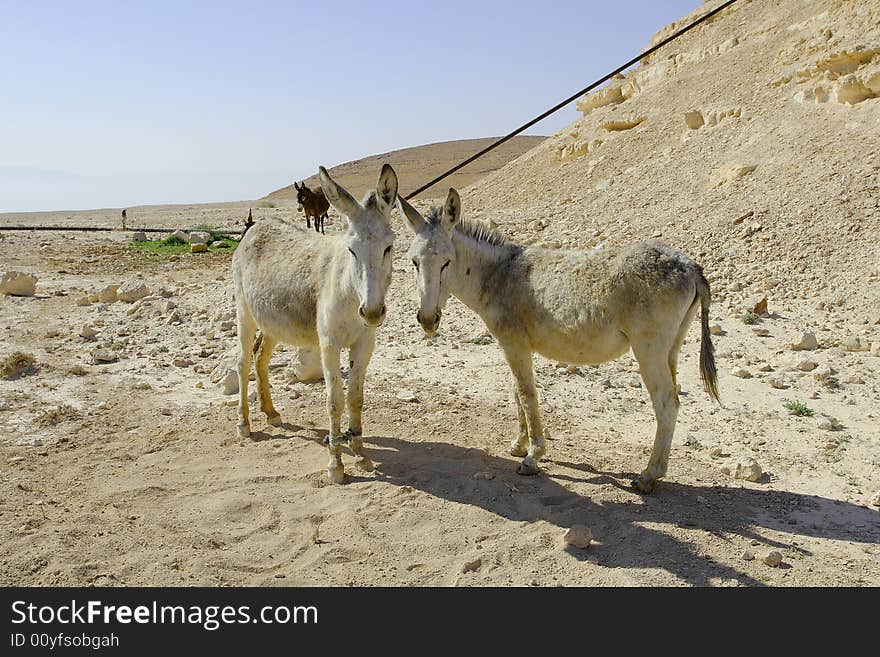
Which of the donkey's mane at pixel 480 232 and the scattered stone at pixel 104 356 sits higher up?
the donkey's mane at pixel 480 232

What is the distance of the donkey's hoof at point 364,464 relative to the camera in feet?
20.8

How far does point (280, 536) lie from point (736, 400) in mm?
5200

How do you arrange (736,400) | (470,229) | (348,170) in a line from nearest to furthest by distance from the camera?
(470,229)
(736,400)
(348,170)

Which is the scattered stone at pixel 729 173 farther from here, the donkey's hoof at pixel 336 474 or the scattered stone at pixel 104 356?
the scattered stone at pixel 104 356

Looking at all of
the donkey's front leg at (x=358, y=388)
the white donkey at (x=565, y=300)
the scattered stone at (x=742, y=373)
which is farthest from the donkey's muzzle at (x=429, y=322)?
the scattered stone at (x=742, y=373)

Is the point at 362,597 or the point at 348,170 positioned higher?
the point at 348,170

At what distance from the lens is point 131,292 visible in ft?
44.0

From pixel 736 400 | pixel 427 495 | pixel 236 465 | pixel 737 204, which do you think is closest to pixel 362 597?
pixel 427 495

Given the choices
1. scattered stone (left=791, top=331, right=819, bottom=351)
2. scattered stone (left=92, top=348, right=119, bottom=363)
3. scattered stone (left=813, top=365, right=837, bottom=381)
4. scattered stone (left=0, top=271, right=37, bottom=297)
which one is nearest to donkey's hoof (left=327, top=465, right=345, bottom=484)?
scattered stone (left=92, top=348, right=119, bottom=363)

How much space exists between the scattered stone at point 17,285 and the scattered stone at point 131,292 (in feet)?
7.00

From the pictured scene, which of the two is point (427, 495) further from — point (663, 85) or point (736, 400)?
point (663, 85)

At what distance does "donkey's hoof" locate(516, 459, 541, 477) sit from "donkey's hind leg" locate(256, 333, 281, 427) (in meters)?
2.85

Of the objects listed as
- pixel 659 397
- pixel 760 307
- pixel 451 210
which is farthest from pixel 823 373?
pixel 451 210

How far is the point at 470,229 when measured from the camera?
258 inches
